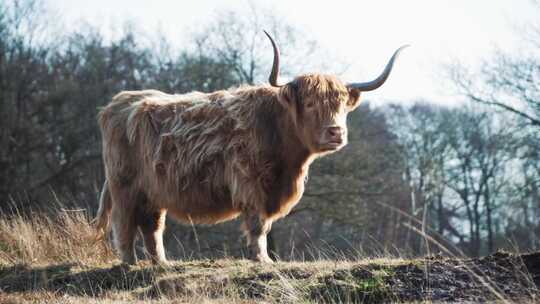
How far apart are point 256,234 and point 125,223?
61.5 inches

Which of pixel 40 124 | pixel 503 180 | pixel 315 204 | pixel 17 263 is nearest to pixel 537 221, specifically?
pixel 503 180

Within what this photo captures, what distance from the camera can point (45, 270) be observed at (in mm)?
6230

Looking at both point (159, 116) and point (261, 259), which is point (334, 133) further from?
point (159, 116)

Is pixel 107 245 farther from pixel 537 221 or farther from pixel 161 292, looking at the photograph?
pixel 537 221

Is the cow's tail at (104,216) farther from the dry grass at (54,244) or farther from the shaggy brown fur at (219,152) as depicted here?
the shaggy brown fur at (219,152)

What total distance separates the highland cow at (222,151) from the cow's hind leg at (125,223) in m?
0.01

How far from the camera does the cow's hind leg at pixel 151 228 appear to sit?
7.15 m

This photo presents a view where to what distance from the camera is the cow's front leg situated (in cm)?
624

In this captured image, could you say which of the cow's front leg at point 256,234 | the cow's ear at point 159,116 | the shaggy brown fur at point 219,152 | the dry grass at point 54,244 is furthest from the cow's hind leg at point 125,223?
the cow's front leg at point 256,234

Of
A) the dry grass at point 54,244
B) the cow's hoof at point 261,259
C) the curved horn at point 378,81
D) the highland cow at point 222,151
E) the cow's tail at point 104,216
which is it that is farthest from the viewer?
the cow's tail at point 104,216

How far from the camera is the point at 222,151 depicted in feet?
21.6

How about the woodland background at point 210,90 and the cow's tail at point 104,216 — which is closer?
the cow's tail at point 104,216

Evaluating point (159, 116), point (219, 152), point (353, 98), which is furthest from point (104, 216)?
point (353, 98)

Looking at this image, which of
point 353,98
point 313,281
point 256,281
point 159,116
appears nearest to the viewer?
point 313,281
